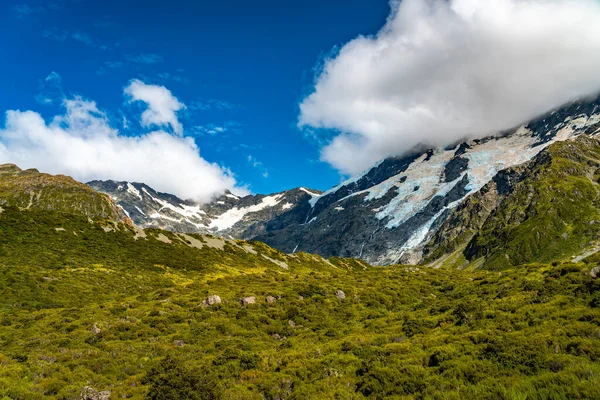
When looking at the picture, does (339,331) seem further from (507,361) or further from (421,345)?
(507,361)

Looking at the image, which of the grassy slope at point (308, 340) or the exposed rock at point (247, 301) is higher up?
the exposed rock at point (247, 301)

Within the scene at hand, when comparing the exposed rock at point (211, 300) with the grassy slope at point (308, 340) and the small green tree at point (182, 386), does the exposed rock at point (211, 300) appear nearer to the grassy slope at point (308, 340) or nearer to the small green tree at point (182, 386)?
the grassy slope at point (308, 340)

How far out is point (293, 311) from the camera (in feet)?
111

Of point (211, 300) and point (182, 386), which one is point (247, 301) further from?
point (182, 386)

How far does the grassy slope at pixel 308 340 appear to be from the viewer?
13773 millimetres

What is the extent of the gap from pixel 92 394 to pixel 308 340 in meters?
13.2

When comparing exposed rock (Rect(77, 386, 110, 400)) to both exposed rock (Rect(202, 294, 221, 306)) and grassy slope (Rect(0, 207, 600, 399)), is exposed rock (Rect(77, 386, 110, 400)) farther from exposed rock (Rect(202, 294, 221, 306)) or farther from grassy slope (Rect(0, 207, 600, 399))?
exposed rock (Rect(202, 294, 221, 306))

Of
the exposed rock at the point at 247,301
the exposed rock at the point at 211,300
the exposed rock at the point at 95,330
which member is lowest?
the exposed rock at the point at 95,330

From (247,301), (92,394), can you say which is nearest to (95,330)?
(92,394)

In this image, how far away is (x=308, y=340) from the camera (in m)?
24.7

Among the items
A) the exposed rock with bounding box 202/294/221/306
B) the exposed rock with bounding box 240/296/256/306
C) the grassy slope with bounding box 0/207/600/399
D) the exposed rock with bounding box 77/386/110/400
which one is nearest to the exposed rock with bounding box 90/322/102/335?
the grassy slope with bounding box 0/207/600/399

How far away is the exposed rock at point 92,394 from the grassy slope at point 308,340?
434mm

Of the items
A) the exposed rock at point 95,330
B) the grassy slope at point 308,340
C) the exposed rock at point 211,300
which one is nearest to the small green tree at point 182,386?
the grassy slope at point 308,340

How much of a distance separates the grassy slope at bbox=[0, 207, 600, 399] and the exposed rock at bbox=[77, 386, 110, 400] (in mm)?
434
